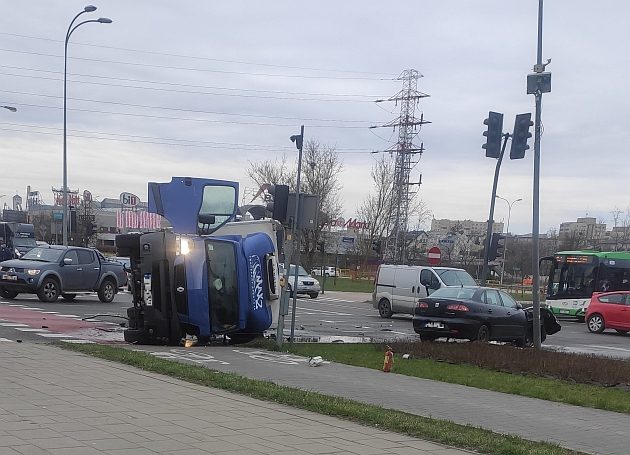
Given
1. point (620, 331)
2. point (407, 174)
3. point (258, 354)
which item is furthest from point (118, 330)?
point (407, 174)

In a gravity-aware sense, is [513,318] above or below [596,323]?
above

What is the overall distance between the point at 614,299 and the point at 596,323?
1.08 meters

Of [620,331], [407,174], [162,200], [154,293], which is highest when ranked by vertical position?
[407,174]

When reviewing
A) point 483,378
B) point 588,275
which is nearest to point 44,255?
point 483,378

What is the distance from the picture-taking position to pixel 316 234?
5838cm

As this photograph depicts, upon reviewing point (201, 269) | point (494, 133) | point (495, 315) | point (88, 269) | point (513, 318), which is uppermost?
point (494, 133)

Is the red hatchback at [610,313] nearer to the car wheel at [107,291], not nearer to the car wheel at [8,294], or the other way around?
the car wheel at [107,291]

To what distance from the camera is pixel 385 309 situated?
94.2ft

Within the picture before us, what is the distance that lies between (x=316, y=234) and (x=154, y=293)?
43966 mm

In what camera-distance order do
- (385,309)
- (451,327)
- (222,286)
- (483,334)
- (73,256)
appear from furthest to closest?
(385,309) < (73,256) < (483,334) < (451,327) < (222,286)

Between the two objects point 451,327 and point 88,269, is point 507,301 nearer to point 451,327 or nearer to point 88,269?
point 451,327

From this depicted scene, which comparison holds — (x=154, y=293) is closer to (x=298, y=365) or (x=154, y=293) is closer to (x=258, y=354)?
(x=258, y=354)

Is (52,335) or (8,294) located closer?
(52,335)

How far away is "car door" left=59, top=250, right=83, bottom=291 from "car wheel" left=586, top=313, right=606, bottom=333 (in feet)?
59.7
